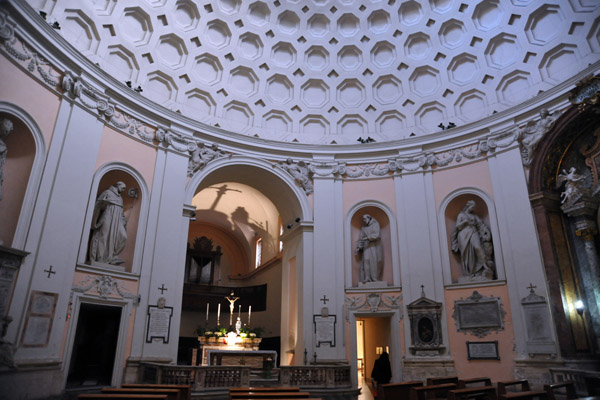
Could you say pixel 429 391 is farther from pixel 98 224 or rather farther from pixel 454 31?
pixel 454 31

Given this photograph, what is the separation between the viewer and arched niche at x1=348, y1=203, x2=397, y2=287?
14.3 metres

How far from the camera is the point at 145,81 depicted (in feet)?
44.3

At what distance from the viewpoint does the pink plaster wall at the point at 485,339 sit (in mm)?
11484

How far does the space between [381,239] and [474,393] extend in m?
7.20

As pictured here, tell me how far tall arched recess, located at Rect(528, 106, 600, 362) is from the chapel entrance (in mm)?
4864

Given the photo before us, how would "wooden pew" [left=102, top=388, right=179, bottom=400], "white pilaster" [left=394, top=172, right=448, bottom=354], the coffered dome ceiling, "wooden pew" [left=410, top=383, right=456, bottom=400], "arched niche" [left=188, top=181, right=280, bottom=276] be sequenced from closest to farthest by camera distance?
"wooden pew" [left=102, top=388, right=179, bottom=400], "wooden pew" [left=410, top=383, right=456, bottom=400], the coffered dome ceiling, "white pilaster" [left=394, top=172, right=448, bottom=354], "arched niche" [left=188, top=181, right=280, bottom=276]

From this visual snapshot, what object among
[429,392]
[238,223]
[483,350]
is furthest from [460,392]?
[238,223]

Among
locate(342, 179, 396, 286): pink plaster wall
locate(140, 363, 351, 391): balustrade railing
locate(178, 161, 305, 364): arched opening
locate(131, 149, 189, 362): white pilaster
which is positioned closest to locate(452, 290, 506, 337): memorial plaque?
locate(342, 179, 396, 286): pink plaster wall

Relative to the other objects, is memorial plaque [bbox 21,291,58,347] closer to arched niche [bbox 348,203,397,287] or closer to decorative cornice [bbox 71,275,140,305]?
decorative cornice [bbox 71,275,140,305]

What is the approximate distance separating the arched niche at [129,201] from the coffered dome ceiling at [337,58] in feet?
9.67

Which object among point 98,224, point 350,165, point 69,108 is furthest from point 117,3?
point 350,165

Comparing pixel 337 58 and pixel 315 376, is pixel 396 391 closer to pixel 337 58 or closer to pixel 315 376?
pixel 315 376

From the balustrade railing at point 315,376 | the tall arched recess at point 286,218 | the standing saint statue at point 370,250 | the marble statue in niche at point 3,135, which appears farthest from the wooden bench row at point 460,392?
the marble statue in niche at point 3,135

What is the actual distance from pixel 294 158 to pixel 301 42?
4.57 metres
